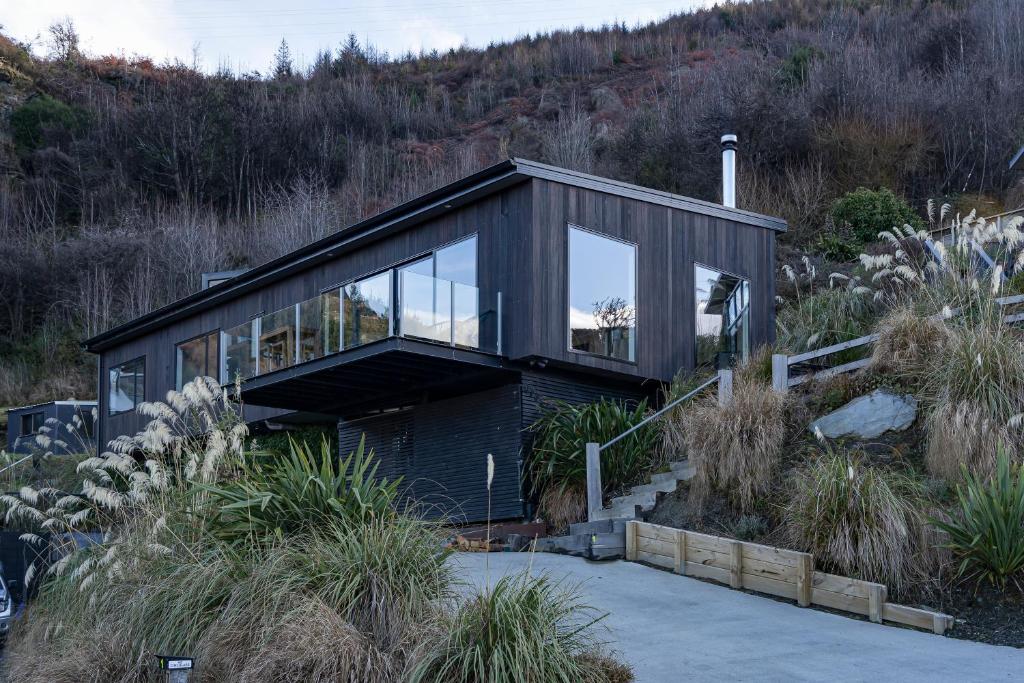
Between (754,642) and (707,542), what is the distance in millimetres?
2602

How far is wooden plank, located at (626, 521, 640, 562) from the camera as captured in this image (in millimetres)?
12625

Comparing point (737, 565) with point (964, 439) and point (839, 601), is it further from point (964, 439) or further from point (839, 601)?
point (964, 439)

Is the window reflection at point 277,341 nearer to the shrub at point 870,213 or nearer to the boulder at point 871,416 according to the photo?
the boulder at point 871,416

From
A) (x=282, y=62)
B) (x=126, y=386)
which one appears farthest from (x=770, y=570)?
(x=282, y=62)

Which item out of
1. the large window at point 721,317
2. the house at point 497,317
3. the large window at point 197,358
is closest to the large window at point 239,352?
the house at point 497,317

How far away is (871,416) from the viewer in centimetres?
1316

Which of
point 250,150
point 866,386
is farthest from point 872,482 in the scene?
point 250,150

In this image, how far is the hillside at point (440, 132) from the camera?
31406 mm

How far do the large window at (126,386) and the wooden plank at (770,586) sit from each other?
1758cm

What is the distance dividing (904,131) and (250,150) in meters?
27.8

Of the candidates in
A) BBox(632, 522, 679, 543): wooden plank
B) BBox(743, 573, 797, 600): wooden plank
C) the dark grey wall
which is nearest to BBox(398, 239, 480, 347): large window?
the dark grey wall

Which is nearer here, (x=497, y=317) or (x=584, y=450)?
(x=584, y=450)

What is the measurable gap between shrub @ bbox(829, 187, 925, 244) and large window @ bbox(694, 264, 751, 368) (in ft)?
25.3

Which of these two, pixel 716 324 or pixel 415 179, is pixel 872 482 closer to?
pixel 716 324
